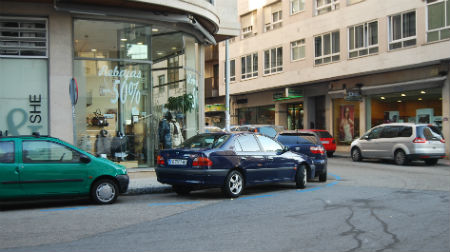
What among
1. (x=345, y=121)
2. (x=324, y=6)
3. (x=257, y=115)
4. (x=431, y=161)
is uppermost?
(x=324, y=6)

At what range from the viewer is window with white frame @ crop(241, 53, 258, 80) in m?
36.1

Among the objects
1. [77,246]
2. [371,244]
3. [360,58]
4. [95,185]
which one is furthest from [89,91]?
[360,58]

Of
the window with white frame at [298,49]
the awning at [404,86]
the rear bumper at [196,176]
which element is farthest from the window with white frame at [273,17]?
the rear bumper at [196,176]

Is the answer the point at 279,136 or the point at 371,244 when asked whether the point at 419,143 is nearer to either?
the point at 279,136

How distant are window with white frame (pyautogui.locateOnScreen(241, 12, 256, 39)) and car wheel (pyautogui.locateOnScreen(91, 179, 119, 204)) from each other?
28334mm

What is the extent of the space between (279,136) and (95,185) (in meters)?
7.76

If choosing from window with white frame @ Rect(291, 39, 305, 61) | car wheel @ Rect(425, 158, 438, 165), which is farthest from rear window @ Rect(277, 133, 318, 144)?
window with white frame @ Rect(291, 39, 305, 61)

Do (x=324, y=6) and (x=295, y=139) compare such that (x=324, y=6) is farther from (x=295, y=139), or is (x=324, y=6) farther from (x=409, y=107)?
(x=295, y=139)

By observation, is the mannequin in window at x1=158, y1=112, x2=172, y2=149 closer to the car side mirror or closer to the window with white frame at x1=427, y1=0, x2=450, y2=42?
the car side mirror

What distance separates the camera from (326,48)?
29.8 meters

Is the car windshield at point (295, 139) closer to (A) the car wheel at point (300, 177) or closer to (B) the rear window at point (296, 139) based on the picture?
(B) the rear window at point (296, 139)

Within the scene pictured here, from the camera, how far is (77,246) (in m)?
6.15

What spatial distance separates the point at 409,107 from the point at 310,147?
14429 millimetres

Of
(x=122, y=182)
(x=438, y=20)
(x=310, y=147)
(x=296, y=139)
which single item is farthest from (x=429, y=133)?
(x=122, y=182)
